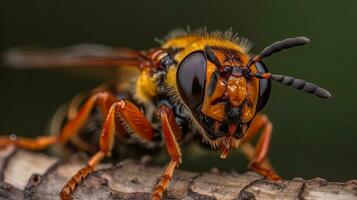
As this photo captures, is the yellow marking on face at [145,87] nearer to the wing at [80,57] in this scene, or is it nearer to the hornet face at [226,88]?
the wing at [80,57]

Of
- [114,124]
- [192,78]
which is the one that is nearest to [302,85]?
[192,78]

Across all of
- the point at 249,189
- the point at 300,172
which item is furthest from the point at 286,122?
the point at 249,189

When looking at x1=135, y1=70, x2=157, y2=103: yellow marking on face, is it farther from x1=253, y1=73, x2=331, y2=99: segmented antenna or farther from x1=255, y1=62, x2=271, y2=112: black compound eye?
x1=253, y1=73, x2=331, y2=99: segmented antenna

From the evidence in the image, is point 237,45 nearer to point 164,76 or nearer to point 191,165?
point 164,76

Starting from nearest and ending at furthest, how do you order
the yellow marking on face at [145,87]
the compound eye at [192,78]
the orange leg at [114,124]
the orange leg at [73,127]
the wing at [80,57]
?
1. the compound eye at [192,78]
2. the orange leg at [114,124]
3. the orange leg at [73,127]
4. the yellow marking on face at [145,87]
5. the wing at [80,57]

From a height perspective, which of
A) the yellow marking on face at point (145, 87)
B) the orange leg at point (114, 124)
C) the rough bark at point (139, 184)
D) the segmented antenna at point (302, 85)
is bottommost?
the rough bark at point (139, 184)

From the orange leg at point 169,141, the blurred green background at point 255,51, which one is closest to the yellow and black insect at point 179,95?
the orange leg at point 169,141

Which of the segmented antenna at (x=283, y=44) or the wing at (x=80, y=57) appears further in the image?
the wing at (x=80, y=57)
